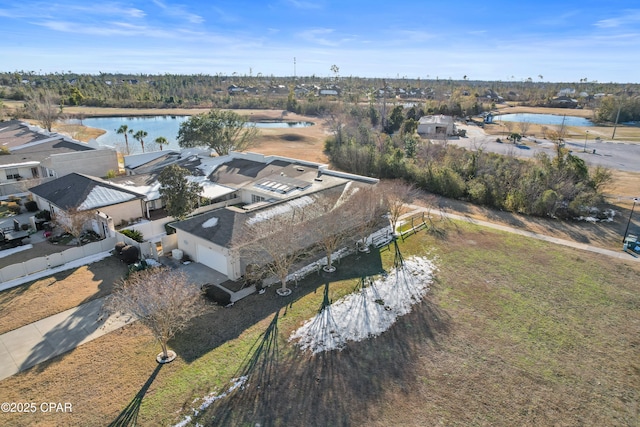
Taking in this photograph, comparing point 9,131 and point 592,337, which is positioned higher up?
point 9,131

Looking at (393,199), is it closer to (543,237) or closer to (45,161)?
(543,237)

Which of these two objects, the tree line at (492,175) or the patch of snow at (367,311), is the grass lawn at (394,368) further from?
the tree line at (492,175)

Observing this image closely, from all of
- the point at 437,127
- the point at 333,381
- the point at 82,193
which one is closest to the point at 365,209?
the point at 333,381

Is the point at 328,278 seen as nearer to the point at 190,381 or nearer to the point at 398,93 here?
the point at 190,381

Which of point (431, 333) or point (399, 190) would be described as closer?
point (431, 333)

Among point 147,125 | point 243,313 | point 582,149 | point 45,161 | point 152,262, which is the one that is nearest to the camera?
point 243,313

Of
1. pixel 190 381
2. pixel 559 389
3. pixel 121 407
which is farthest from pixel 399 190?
pixel 121 407

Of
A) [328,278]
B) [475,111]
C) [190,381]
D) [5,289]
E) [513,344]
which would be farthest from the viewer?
[475,111]

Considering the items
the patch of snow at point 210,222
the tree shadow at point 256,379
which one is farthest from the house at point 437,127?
the tree shadow at point 256,379
